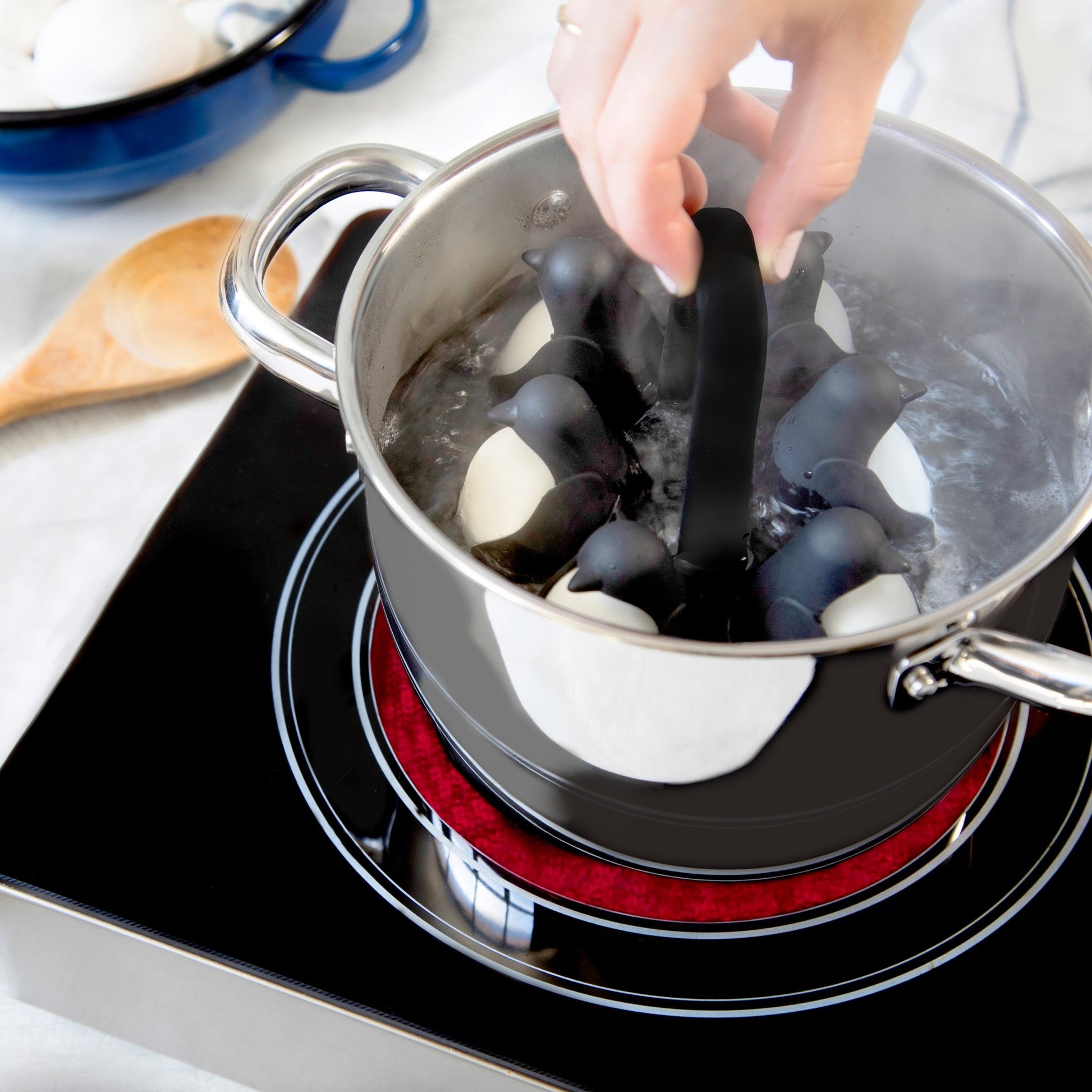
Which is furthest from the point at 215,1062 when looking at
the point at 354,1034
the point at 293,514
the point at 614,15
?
the point at 614,15

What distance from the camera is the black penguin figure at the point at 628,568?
1.15ft

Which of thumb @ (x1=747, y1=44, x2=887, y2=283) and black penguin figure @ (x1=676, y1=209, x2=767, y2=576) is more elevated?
thumb @ (x1=747, y1=44, x2=887, y2=283)

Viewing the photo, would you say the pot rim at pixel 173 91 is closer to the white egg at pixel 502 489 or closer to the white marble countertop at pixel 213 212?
the white marble countertop at pixel 213 212

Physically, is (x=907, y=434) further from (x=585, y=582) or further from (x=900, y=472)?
(x=585, y=582)

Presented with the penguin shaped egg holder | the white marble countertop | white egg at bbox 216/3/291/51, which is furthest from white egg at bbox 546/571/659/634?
white egg at bbox 216/3/291/51

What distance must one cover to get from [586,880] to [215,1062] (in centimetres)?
20

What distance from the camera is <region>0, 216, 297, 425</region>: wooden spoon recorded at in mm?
671

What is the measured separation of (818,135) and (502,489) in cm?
17

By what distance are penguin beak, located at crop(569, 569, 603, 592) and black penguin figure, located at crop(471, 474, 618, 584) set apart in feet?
0.10

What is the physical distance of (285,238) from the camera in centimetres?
42

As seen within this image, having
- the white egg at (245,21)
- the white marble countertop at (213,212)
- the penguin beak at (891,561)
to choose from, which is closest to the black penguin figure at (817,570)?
the penguin beak at (891,561)

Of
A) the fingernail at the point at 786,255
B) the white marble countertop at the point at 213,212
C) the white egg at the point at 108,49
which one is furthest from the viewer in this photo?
the white egg at the point at 108,49

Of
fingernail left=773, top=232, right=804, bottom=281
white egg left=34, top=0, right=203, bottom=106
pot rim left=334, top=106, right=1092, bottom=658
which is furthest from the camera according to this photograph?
white egg left=34, top=0, right=203, bottom=106

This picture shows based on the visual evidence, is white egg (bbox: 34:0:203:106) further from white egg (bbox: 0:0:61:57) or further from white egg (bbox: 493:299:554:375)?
white egg (bbox: 493:299:554:375)
